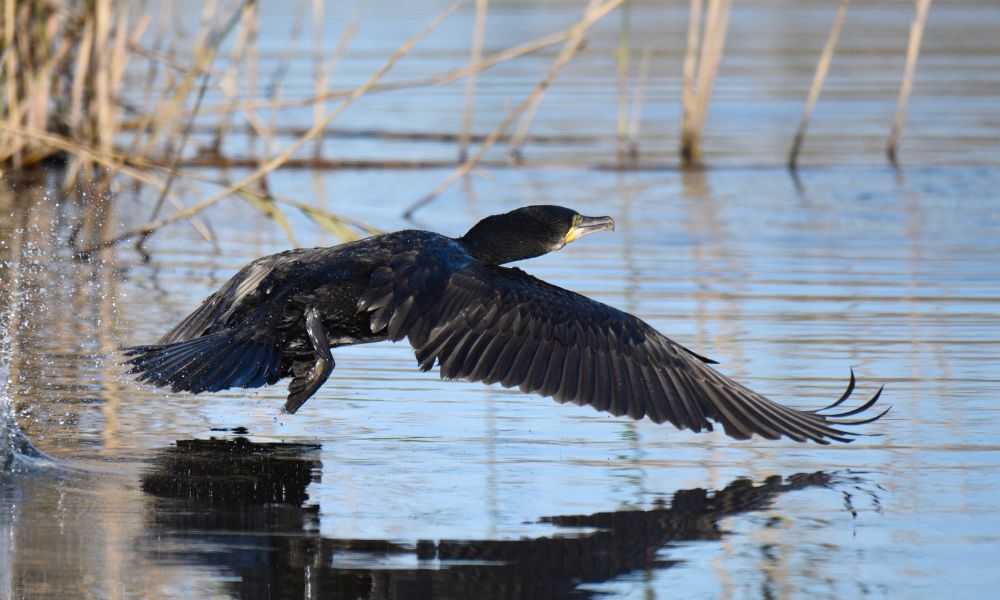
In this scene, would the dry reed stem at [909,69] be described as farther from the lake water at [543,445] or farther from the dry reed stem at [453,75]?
the dry reed stem at [453,75]

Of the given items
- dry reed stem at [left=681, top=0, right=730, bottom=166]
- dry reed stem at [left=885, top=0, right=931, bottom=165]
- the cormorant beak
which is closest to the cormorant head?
the cormorant beak

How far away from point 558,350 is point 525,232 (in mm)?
→ 804

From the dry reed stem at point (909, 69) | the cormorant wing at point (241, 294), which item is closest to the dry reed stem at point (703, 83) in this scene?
the dry reed stem at point (909, 69)

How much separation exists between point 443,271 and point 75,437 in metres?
1.23

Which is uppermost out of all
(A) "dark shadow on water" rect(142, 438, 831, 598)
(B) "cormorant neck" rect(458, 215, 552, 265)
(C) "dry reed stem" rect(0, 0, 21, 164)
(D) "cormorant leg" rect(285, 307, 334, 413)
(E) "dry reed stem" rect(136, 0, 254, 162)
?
(C) "dry reed stem" rect(0, 0, 21, 164)

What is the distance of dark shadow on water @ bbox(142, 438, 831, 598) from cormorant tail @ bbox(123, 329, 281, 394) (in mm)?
263

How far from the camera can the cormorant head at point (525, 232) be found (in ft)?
18.2

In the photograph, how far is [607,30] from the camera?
79.4 ft

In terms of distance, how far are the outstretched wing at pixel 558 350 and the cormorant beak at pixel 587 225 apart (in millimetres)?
576

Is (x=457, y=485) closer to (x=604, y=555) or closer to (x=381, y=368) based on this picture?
(x=604, y=555)

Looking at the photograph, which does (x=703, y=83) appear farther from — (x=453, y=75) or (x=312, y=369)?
(x=312, y=369)

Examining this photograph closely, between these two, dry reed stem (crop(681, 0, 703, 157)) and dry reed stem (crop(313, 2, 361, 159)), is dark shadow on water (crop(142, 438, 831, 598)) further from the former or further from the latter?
dry reed stem (crop(681, 0, 703, 157))

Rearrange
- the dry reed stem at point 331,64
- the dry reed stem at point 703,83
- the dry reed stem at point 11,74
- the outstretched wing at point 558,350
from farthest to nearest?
the dry reed stem at point 703,83
the dry reed stem at point 331,64
the dry reed stem at point 11,74
the outstretched wing at point 558,350

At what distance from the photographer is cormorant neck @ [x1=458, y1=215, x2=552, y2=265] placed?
218 inches
